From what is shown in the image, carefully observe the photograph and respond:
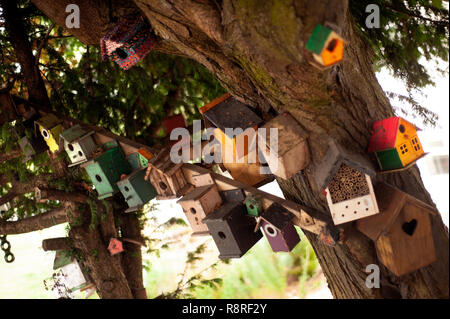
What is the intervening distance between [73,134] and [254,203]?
1379mm

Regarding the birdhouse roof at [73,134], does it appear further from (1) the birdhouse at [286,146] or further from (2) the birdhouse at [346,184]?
(2) the birdhouse at [346,184]

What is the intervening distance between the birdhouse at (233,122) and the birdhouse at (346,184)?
426mm

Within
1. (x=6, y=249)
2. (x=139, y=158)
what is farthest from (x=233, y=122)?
(x=6, y=249)

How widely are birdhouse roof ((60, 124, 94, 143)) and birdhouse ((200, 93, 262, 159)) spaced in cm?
99

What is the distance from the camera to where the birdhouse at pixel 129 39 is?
7.66ft

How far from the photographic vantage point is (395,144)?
6.30 feet

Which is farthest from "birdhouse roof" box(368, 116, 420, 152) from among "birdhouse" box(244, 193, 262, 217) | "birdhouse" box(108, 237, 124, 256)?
"birdhouse" box(108, 237, 124, 256)

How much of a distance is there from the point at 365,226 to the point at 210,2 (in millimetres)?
1277

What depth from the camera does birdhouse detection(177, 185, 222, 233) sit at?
8.01ft

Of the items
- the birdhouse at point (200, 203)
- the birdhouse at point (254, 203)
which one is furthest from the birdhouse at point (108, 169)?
the birdhouse at point (254, 203)

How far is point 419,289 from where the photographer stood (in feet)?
6.77

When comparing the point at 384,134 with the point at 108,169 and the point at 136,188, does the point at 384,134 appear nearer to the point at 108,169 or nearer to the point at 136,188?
the point at 136,188
